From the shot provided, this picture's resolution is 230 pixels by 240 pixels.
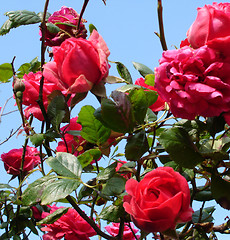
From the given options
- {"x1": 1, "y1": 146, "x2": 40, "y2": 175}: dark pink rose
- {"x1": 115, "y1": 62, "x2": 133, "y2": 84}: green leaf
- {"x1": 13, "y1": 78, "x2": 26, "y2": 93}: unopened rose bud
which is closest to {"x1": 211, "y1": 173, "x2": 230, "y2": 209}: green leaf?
{"x1": 115, "y1": 62, "x2": 133, "y2": 84}: green leaf

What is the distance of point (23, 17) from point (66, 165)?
1.32 feet

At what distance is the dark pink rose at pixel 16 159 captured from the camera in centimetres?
130

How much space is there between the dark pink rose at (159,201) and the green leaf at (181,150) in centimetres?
3

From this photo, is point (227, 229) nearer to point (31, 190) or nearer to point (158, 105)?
point (158, 105)

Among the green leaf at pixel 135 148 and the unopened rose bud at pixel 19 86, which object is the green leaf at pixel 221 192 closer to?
the green leaf at pixel 135 148

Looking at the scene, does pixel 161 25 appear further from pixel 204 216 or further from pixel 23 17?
pixel 204 216

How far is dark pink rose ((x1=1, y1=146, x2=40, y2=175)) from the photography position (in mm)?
1303

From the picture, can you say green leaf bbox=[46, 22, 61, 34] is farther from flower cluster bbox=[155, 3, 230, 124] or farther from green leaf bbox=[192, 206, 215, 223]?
green leaf bbox=[192, 206, 215, 223]

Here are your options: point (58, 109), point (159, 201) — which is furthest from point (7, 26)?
point (159, 201)

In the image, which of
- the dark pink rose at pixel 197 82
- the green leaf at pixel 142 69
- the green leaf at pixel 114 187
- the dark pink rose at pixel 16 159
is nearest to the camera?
the dark pink rose at pixel 197 82

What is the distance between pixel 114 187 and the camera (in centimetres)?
73

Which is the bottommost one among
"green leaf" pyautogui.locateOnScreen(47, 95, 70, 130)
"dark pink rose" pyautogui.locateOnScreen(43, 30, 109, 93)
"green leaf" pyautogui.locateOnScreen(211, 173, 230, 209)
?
Result: "green leaf" pyautogui.locateOnScreen(211, 173, 230, 209)

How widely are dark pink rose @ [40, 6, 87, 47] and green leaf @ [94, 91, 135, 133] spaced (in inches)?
12.1

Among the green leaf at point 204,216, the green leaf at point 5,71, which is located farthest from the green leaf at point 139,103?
the green leaf at point 5,71
